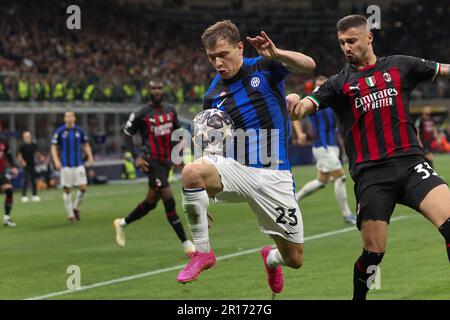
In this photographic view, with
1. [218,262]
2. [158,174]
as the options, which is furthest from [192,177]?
[158,174]

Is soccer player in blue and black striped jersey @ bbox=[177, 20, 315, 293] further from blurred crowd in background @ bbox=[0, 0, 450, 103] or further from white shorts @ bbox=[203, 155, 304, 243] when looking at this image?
blurred crowd in background @ bbox=[0, 0, 450, 103]

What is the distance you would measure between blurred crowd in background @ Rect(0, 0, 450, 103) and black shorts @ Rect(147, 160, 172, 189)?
61.9 feet

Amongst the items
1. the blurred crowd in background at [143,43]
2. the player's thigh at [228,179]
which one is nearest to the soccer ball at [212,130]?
the player's thigh at [228,179]

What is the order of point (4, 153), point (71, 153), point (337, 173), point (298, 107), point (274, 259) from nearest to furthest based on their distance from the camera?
point (298, 107)
point (274, 259)
point (337, 173)
point (4, 153)
point (71, 153)

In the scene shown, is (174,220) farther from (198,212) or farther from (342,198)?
(198,212)

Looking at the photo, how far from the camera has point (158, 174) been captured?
13625mm

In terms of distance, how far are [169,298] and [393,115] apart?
3121 mm

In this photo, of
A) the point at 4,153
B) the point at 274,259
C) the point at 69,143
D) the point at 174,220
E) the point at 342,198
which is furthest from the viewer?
the point at 69,143

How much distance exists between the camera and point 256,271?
10.8 m

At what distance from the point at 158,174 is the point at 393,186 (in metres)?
6.83

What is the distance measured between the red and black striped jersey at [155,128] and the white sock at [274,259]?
5.38 m

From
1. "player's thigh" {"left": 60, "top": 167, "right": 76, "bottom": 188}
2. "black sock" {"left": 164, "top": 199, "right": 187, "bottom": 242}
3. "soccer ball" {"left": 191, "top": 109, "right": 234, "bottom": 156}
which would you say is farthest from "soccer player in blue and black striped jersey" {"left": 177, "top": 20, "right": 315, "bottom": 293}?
"player's thigh" {"left": 60, "top": 167, "right": 76, "bottom": 188}

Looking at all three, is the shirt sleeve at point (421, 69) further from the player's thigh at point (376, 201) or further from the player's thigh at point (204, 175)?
the player's thigh at point (204, 175)

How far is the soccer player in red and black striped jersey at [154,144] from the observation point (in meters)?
13.6
